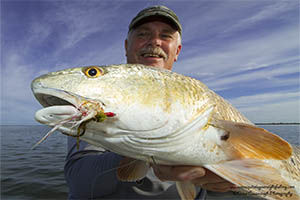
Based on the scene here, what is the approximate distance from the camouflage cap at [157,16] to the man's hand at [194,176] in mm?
3015

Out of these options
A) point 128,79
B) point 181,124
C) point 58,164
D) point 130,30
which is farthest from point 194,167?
point 58,164

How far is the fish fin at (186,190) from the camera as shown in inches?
77.9

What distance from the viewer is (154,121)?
138 centimetres

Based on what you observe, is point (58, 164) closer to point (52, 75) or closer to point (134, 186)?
point (134, 186)

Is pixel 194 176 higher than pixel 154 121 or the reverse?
the reverse

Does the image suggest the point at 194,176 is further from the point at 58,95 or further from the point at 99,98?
the point at 58,95

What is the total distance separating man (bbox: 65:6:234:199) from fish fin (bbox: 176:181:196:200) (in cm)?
15

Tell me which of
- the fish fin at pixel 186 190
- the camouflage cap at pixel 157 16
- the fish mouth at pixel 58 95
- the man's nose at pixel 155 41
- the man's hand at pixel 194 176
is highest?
the camouflage cap at pixel 157 16

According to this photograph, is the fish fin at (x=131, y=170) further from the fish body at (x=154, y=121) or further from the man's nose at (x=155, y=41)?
the man's nose at (x=155, y=41)

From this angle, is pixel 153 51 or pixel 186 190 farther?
pixel 153 51

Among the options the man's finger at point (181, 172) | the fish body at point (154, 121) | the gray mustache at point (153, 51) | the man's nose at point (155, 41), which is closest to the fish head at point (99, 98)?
the fish body at point (154, 121)

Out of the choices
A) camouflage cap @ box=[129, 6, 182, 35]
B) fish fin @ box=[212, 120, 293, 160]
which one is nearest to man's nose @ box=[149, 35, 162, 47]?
camouflage cap @ box=[129, 6, 182, 35]

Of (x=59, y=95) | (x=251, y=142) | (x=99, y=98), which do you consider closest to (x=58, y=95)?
(x=59, y=95)

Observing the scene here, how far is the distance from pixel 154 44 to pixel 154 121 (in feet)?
8.77
